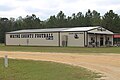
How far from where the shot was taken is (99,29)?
224 feet

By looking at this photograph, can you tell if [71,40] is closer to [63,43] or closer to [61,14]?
[63,43]

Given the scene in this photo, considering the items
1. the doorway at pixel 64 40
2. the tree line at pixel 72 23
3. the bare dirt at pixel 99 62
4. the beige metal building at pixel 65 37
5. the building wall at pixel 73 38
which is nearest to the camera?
the bare dirt at pixel 99 62

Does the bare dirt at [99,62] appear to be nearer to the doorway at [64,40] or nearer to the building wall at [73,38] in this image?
the building wall at [73,38]

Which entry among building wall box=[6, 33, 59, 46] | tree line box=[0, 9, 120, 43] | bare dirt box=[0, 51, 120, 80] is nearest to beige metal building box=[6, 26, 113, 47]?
building wall box=[6, 33, 59, 46]

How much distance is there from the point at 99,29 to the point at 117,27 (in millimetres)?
23600

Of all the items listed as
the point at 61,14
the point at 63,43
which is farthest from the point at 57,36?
the point at 61,14

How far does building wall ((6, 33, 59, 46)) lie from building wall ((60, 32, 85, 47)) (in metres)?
1.28

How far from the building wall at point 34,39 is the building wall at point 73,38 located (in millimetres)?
1284

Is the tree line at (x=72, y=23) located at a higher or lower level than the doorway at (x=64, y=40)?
higher

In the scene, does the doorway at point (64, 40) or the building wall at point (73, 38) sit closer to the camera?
the building wall at point (73, 38)

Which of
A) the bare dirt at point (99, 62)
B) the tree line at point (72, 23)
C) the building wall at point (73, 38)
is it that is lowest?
the bare dirt at point (99, 62)

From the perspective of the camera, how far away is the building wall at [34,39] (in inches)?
2628

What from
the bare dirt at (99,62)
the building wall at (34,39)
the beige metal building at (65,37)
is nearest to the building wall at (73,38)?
the beige metal building at (65,37)

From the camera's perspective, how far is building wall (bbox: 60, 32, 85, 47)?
6309 cm
